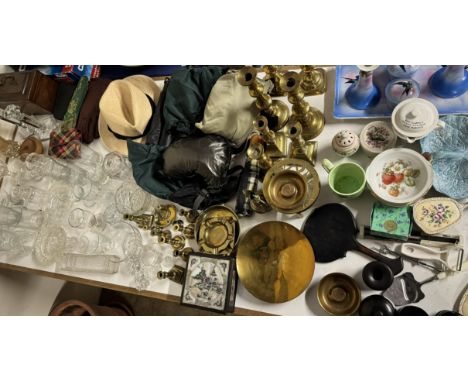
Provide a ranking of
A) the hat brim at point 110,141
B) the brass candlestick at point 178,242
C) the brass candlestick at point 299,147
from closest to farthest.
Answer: the brass candlestick at point 299,147 → the brass candlestick at point 178,242 → the hat brim at point 110,141

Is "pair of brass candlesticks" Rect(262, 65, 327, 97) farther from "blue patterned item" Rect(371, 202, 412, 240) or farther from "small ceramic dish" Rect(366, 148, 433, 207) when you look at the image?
"blue patterned item" Rect(371, 202, 412, 240)

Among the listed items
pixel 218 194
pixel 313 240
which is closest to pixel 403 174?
pixel 313 240

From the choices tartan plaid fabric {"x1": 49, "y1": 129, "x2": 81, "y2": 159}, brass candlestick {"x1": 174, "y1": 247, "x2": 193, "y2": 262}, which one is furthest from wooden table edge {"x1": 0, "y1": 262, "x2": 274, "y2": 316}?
tartan plaid fabric {"x1": 49, "y1": 129, "x2": 81, "y2": 159}

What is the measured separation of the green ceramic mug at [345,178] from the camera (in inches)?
36.8

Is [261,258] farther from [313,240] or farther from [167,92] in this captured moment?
[167,92]

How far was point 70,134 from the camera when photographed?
1.51 meters

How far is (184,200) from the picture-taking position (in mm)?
1155

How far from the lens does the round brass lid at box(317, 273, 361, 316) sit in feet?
2.91

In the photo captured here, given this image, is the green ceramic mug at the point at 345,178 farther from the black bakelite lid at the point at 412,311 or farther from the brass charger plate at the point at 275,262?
the black bakelite lid at the point at 412,311

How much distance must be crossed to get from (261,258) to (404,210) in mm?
466

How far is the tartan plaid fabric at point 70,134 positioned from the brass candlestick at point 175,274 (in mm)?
843

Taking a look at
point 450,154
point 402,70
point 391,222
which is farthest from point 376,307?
point 402,70

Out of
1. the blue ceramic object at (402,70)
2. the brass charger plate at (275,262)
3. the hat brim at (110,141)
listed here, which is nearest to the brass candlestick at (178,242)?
the brass charger plate at (275,262)

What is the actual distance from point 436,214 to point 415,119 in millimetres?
281
